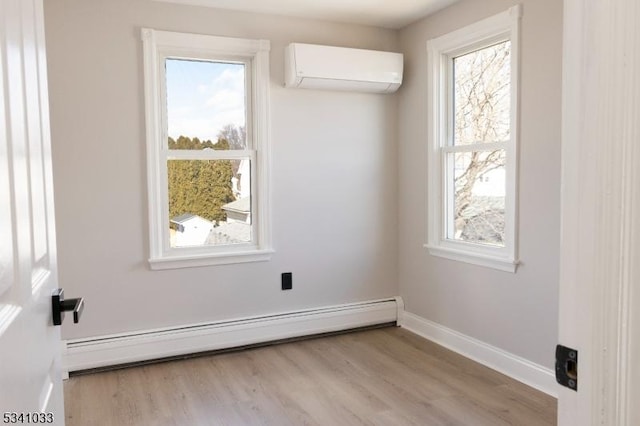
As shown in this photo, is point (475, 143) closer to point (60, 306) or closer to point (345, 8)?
point (345, 8)

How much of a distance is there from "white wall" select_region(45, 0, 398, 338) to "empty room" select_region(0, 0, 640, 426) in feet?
0.04

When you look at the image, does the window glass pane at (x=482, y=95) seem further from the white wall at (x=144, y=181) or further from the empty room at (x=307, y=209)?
the white wall at (x=144, y=181)

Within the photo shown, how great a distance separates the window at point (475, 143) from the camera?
10.1 feet

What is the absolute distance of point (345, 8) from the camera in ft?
11.4

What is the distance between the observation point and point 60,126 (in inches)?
122

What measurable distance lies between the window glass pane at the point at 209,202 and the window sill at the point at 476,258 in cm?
136

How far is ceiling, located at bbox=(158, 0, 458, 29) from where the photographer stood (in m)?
3.36

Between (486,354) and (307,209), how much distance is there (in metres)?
1.58

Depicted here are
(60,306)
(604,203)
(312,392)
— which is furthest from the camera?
(312,392)

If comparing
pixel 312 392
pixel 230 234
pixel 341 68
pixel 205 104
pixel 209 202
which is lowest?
pixel 312 392

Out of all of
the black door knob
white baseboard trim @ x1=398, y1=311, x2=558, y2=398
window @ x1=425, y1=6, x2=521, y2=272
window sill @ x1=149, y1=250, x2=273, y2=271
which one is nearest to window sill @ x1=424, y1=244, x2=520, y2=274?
window @ x1=425, y1=6, x2=521, y2=272

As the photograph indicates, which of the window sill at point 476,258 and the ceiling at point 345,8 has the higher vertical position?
the ceiling at point 345,8

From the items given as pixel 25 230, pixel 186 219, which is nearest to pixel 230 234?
pixel 186 219

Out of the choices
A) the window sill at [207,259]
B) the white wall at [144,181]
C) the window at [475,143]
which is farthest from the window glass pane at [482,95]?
the window sill at [207,259]
